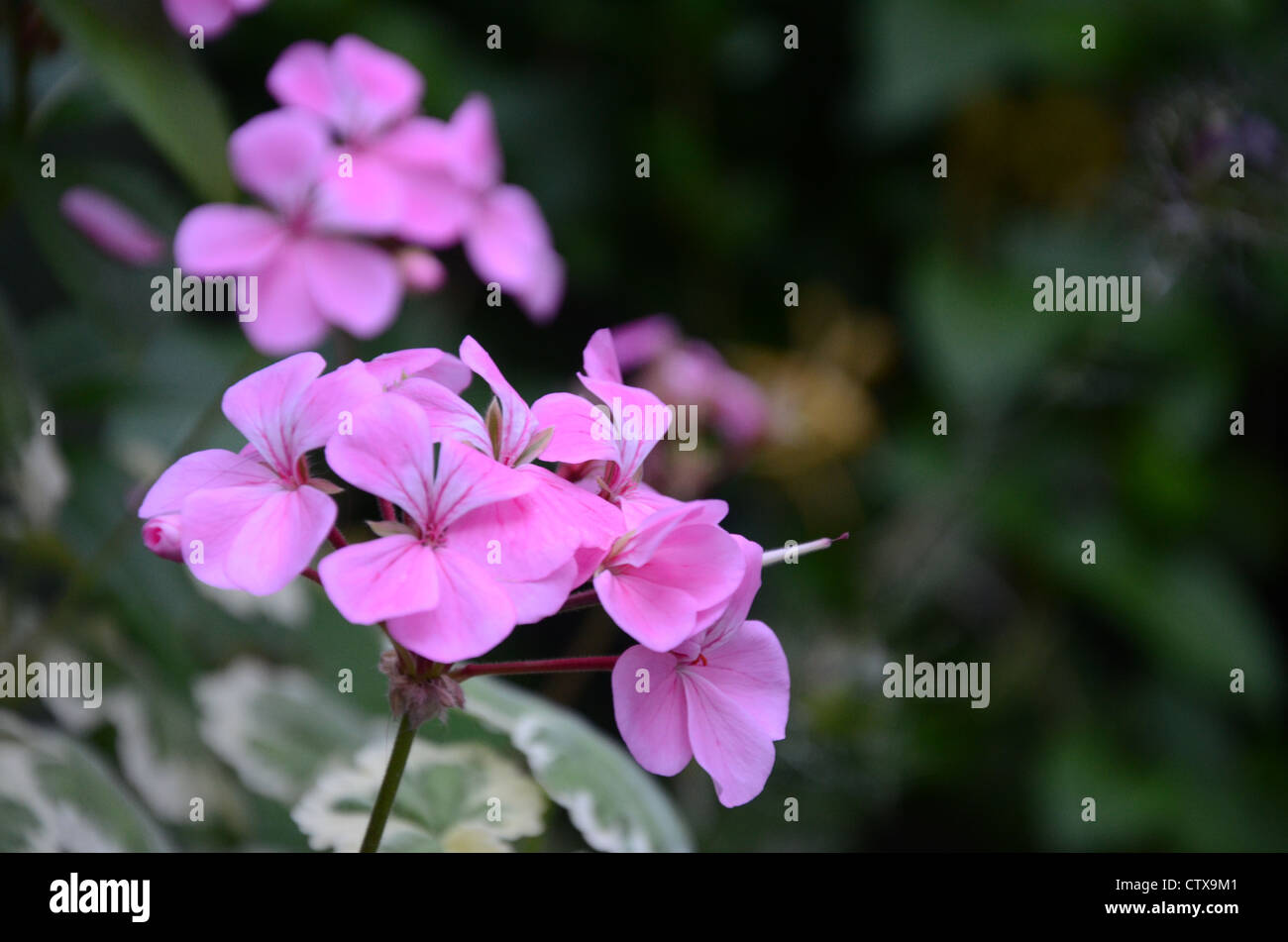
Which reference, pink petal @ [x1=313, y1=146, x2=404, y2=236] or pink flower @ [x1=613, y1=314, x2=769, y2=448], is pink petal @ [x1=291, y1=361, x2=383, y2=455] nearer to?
pink petal @ [x1=313, y1=146, x2=404, y2=236]

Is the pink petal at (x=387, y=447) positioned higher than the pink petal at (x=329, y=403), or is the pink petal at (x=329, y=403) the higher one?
the pink petal at (x=329, y=403)

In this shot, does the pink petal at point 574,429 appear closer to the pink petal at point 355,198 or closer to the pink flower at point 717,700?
the pink flower at point 717,700

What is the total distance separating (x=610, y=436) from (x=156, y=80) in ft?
0.83

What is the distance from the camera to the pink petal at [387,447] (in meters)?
0.25

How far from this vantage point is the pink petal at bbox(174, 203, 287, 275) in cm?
47

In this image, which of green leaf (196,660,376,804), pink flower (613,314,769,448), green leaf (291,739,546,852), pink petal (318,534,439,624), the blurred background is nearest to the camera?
pink petal (318,534,439,624)

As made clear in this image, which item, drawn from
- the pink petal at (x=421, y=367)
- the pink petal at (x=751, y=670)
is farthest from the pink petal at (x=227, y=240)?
the pink petal at (x=751, y=670)

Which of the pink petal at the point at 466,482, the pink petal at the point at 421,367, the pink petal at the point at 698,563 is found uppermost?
the pink petal at the point at 421,367

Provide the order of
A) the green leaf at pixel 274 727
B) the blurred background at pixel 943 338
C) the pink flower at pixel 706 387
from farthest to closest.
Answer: the blurred background at pixel 943 338, the pink flower at pixel 706 387, the green leaf at pixel 274 727

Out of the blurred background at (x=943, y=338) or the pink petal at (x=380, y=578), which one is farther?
the blurred background at (x=943, y=338)

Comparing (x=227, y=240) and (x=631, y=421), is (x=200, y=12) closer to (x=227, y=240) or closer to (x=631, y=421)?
(x=227, y=240)

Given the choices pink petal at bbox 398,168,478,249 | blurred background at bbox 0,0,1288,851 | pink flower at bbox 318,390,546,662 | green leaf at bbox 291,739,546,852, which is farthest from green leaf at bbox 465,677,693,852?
blurred background at bbox 0,0,1288,851

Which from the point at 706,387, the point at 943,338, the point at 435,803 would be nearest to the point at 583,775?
the point at 435,803
